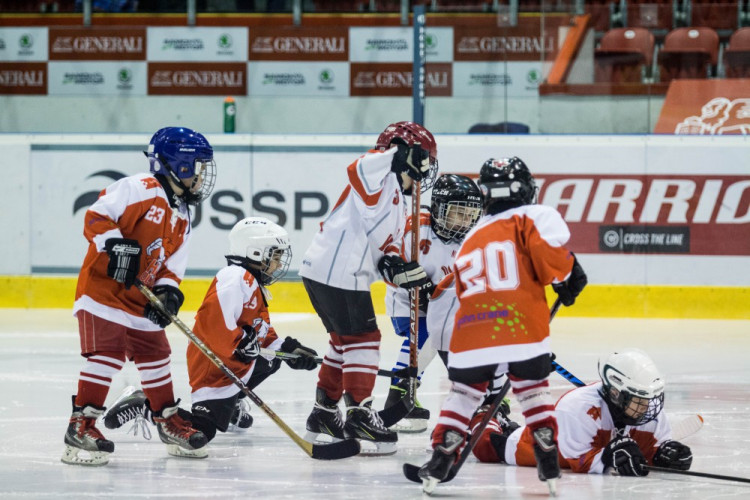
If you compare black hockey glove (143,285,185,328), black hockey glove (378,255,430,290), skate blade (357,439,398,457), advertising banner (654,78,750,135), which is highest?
advertising banner (654,78,750,135)

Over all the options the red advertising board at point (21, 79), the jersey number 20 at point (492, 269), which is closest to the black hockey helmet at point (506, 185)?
the jersey number 20 at point (492, 269)

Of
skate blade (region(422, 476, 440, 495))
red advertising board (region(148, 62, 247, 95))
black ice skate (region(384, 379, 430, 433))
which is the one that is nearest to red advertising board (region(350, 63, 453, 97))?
red advertising board (region(148, 62, 247, 95))

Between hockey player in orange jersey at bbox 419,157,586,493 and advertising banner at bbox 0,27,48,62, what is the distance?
7259mm

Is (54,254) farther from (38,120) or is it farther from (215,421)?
(215,421)

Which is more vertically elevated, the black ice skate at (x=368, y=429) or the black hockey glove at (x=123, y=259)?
the black hockey glove at (x=123, y=259)

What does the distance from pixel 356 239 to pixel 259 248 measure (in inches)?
16.8

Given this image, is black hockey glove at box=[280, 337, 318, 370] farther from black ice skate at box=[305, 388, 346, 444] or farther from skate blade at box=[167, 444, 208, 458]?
skate blade at box=[167, 444, 208, 458]

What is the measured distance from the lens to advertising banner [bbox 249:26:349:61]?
10602 mm

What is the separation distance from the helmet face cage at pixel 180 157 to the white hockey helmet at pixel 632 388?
1.61 m

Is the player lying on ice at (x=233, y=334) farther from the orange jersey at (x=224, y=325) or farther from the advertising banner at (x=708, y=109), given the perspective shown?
the advertising banner at (x=708, y=109)

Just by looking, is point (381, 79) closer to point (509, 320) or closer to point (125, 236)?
point (125, 236)

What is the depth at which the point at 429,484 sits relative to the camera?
3.67m

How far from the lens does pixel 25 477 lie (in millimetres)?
3914

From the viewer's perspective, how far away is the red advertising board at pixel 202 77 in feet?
35.0
